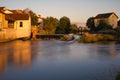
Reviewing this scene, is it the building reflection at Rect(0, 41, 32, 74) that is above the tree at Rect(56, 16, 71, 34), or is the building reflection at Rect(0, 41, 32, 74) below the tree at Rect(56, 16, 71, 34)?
below

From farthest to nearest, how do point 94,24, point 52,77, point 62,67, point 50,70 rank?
point 94,24, point 62,67, point 50,70, point 52,77

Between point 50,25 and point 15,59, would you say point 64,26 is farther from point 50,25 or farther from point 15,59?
point 15,59

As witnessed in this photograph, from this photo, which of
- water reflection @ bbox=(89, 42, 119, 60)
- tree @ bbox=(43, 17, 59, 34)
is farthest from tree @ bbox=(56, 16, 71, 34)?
water reflection @ bbox=(89, 42, 119, 60)

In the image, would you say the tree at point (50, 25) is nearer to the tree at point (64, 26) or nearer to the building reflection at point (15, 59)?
the tree at point (64, 26)

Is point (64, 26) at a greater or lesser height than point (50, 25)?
lesser

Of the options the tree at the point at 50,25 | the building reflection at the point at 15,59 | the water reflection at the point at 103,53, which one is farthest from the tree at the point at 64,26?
the building reflection at the point at 15,59

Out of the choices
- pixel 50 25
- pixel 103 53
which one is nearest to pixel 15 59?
pixel 103 53

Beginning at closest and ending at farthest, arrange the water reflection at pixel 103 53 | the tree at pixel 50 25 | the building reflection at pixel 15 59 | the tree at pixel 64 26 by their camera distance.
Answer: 1. the building reflection at pixel 15 59
2. the water reflection at pixel 103 53
3. the tree at pixel 50 25
4. the tree at pixel 64 26

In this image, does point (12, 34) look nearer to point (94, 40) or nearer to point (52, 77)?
point (94, 40)

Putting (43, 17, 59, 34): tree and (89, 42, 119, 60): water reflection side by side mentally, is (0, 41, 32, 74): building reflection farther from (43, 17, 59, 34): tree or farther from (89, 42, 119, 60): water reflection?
(43, 17, 59, 34): tree

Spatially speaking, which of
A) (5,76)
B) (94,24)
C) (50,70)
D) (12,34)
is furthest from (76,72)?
(94,24)

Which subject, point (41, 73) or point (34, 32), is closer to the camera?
point (41, 73)

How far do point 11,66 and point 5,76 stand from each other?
293 cm

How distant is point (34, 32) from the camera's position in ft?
179
